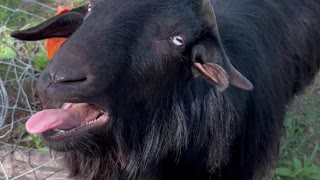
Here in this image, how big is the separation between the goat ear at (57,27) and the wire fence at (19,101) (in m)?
0.79

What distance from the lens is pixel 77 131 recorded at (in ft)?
6.61

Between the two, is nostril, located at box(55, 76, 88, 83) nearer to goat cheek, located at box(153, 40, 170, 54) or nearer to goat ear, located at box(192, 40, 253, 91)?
goat cheek, located at box(153, 40, 170, 54)

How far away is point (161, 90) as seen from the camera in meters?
2.16

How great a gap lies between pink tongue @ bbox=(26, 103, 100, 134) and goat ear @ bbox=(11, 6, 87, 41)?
0.39 m

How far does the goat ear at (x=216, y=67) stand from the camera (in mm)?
2002

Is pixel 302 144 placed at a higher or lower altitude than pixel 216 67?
lower

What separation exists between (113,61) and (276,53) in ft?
3.59

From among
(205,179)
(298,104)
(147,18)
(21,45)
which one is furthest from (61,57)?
(298,104)

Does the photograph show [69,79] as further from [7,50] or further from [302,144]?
[302,144]

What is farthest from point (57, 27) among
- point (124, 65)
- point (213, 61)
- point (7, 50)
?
point (7, 50)

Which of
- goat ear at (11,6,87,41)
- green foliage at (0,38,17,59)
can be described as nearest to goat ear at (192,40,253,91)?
goat ear at (11,6,87,41)

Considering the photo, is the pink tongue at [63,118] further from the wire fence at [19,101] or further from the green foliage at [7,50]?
the green foliage at [7,50]

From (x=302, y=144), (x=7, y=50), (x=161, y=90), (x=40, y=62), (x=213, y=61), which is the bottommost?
(x=302, y=144)

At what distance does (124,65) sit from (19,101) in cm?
159
